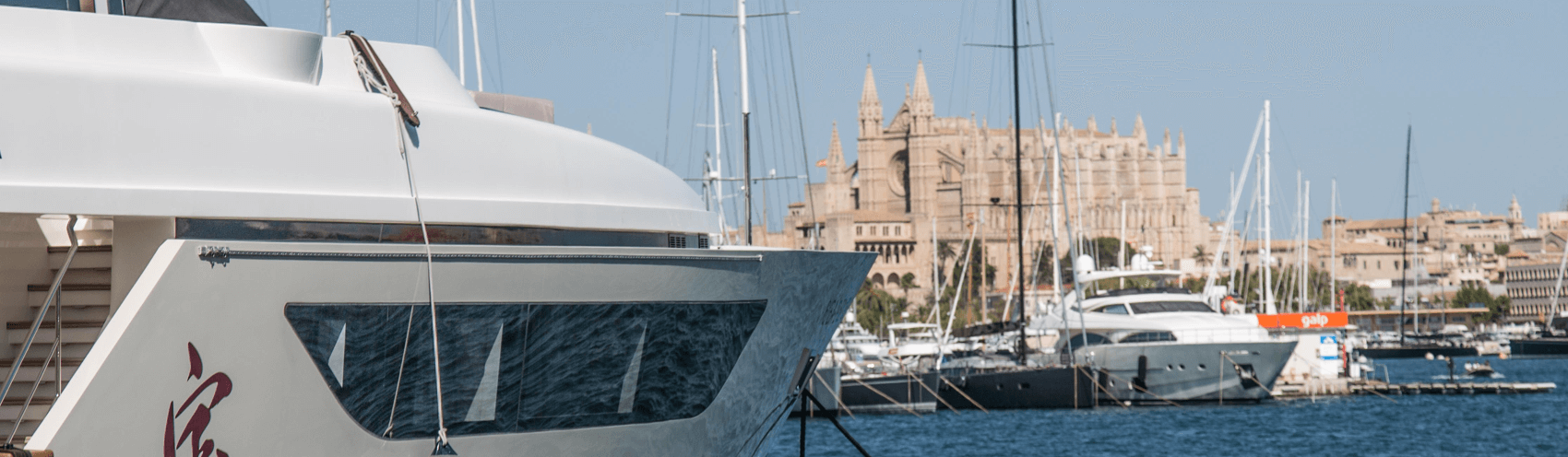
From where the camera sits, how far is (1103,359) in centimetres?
3609

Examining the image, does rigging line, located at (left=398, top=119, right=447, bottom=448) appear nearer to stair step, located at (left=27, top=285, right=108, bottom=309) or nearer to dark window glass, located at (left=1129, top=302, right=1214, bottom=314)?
stair step, located at (left=27, top=285, right=108, bottom=309)

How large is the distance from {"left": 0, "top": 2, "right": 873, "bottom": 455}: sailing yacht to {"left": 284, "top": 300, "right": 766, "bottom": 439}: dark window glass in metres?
0.01

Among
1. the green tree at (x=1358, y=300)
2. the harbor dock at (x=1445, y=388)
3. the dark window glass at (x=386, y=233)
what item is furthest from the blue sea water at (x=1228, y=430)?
the green tree at (x=1358, y=300)

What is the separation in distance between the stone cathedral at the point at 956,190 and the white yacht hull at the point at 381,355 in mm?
129514

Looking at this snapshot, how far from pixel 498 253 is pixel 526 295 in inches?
9.0

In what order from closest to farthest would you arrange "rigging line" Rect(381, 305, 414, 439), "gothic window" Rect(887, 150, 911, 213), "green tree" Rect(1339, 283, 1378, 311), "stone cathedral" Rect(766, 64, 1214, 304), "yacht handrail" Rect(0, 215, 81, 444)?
"yacht handrail" Rect(0, 215, 81, 444) < "rigging line" Rect(381, 305, 414, 439) < "green tree" Rect(1339, 283, 1378, 311) < "stone cathedral" Rect(766, 64, 1214, 304) < "gothic window" Rect(887, 150, 911, 213)

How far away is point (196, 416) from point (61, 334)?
0.78m

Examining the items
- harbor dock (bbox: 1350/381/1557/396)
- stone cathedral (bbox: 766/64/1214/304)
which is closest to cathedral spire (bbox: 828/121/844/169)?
stone cathedral (bbox: 766/64/1214/304)

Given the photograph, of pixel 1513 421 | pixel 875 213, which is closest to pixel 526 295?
pixel 1513 421

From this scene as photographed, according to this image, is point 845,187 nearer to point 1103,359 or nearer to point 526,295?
point 1103,359

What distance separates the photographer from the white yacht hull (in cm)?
579

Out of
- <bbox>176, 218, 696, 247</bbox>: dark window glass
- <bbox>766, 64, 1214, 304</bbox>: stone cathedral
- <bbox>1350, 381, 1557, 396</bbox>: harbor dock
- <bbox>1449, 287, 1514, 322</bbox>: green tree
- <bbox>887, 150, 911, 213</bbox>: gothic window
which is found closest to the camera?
<bbox>176, 218, 696, 247</bbox>: dark window glass

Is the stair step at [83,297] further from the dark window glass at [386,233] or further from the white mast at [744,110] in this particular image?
the white mast at [744,110]

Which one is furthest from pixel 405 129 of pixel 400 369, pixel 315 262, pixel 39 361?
pixel 39 361
